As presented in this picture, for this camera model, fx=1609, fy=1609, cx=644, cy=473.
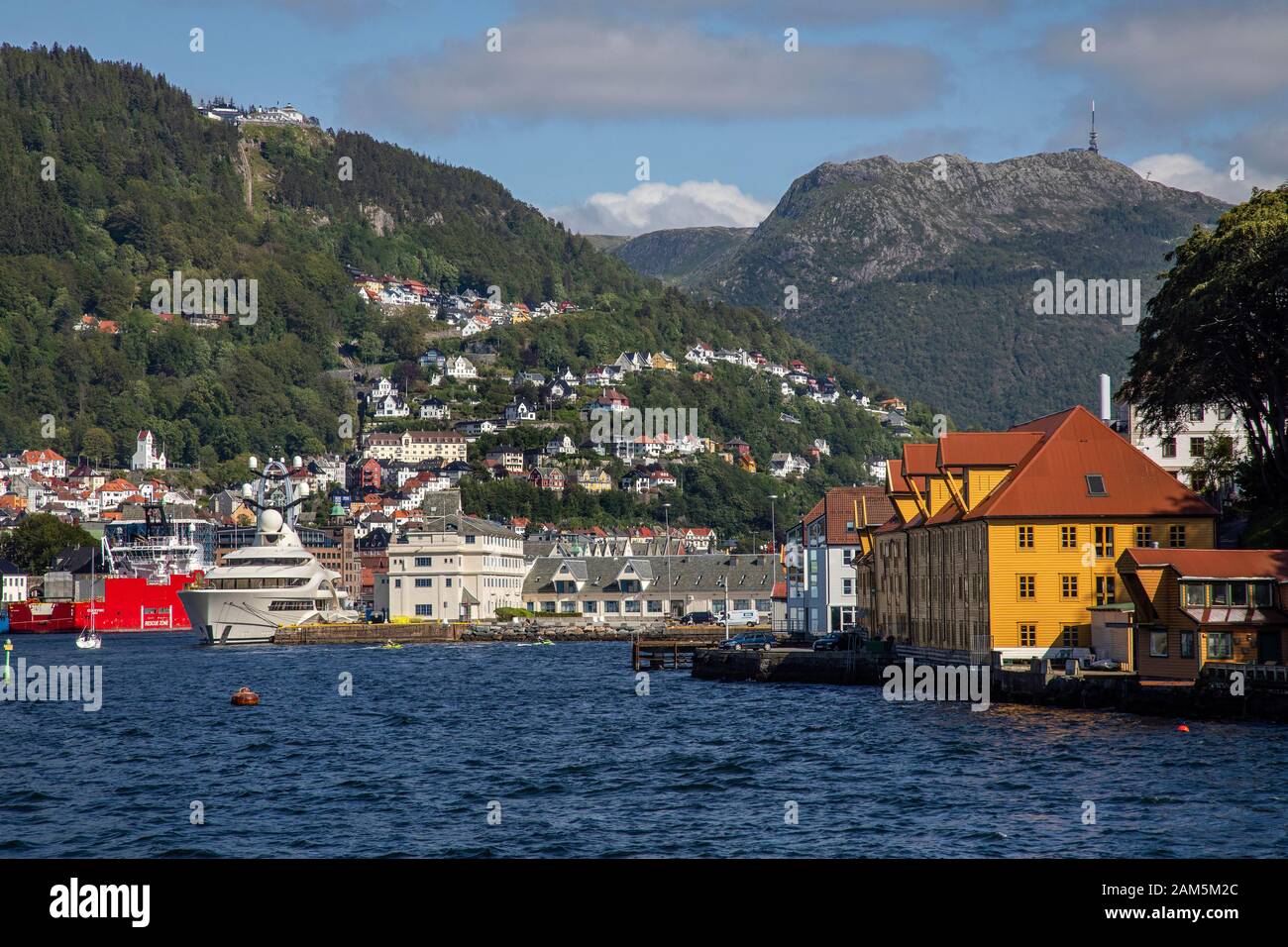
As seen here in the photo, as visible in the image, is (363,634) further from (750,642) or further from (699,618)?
(750,642)

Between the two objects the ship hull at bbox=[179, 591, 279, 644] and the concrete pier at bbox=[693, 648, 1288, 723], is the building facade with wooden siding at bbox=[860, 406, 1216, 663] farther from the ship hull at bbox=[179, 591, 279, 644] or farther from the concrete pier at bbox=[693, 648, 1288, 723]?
the ship hull at bbox=[179, 591, 279, 644]

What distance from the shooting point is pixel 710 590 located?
163125mm

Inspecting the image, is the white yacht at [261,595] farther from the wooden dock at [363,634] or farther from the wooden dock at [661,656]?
the wooden dock at [661,656]

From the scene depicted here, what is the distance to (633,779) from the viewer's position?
41406 millimetres

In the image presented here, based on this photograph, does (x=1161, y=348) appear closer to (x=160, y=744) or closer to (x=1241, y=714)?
(x=1241, y=714)

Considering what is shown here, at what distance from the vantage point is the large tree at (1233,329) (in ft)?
198

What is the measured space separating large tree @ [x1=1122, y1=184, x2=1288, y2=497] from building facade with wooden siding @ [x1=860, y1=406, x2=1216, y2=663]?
15.4ft

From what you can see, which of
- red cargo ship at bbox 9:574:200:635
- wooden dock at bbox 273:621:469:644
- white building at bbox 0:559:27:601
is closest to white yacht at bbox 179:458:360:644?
wooden dock at bbox 273:621:469:644

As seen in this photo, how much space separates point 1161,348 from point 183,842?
1874 inches

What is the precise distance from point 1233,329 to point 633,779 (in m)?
34.5

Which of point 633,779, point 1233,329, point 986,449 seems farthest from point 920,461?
point 633,779

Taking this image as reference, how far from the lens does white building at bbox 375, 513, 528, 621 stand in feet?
512

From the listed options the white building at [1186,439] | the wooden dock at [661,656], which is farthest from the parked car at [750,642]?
the white building at [1186,439]

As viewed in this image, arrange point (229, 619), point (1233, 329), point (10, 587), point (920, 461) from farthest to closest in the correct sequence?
1. point (10, 587)
2. point (229, 619)
3. point (920, 461)
4. point (1233, 329)
